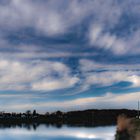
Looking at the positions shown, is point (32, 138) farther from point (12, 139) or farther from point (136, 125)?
point (136, 125)

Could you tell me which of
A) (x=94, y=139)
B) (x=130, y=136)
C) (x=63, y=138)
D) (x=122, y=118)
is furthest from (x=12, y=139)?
(x=130, y=136)

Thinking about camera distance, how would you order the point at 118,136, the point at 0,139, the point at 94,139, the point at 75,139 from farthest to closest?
1. the point at 0,139
2. the point at 75,139
3. the point at 94,139
4. the point at 118,136

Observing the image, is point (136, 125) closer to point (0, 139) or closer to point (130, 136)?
point (130, 136)

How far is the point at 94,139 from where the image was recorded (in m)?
125

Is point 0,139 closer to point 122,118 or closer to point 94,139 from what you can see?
point 94,139

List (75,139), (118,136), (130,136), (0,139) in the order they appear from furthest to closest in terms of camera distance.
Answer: (0,139) < (75,139) < (118,136) < (130,136)

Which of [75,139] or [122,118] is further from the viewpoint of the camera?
[75,139]

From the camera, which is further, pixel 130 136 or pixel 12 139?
pixel 12 139

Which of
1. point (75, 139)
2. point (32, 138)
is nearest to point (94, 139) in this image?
point (75, 139)

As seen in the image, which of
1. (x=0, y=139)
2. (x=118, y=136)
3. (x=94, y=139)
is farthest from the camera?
(x=0, y=139)

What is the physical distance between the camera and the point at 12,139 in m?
142

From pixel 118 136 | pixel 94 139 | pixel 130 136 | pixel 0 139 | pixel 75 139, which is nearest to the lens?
pixel 130 136

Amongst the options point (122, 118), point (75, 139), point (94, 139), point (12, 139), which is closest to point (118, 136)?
point (122, 118)

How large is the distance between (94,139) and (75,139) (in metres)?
12.8
